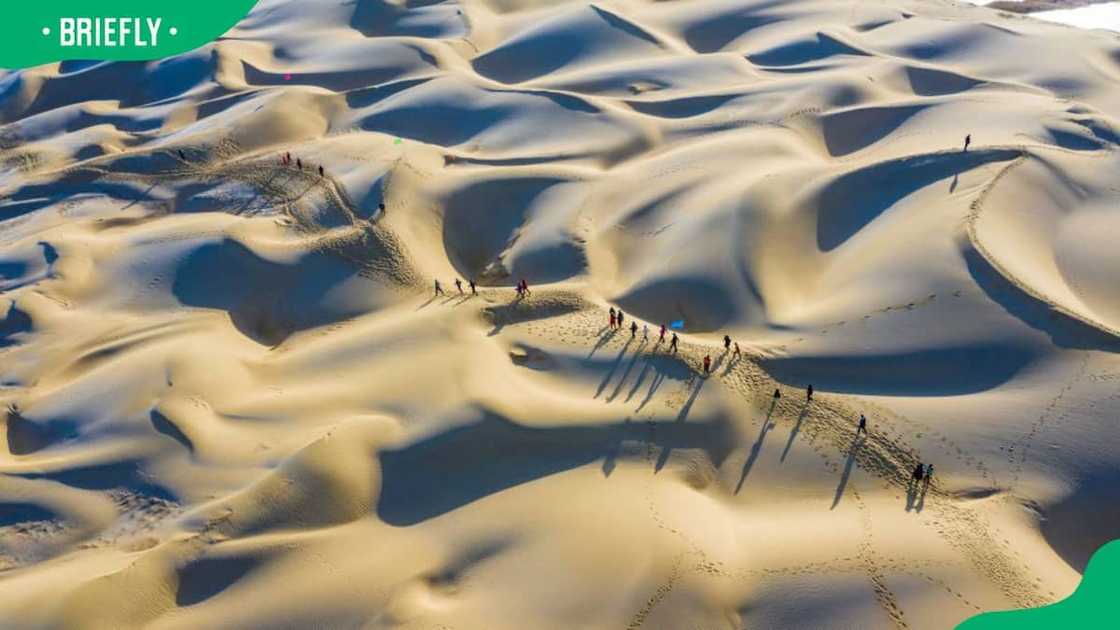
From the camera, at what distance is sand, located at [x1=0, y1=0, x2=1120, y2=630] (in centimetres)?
1186

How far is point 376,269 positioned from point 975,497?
14564 millimetres

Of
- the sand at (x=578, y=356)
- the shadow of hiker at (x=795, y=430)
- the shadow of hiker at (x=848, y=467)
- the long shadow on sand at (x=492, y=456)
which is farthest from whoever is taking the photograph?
the shadow of hiker at (x=795, y=430)

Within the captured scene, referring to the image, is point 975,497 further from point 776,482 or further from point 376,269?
point 376,269

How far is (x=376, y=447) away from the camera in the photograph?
13984 mm

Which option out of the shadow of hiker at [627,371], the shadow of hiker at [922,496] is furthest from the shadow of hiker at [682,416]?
the shadow of hiker at [922,496]

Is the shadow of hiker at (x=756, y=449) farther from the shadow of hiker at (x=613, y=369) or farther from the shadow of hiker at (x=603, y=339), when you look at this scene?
the shadow of hiker at (x=603, y=339)

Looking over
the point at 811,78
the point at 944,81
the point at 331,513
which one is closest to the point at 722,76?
the point at 811,78

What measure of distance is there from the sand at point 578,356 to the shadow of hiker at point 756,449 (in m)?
0.07

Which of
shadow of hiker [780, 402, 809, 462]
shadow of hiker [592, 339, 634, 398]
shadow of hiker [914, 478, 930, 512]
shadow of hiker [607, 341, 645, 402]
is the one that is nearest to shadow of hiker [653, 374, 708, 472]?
shadow of hiker [607, 341, 645, 402]

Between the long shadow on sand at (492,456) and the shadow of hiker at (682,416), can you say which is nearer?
the long shadow on sand at (492,456)

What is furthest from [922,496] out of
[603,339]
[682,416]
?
[603,339]

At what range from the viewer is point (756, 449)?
546 inches

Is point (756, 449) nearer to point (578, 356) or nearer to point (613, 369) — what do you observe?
point (613, 369)

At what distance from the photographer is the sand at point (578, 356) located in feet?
38.9
